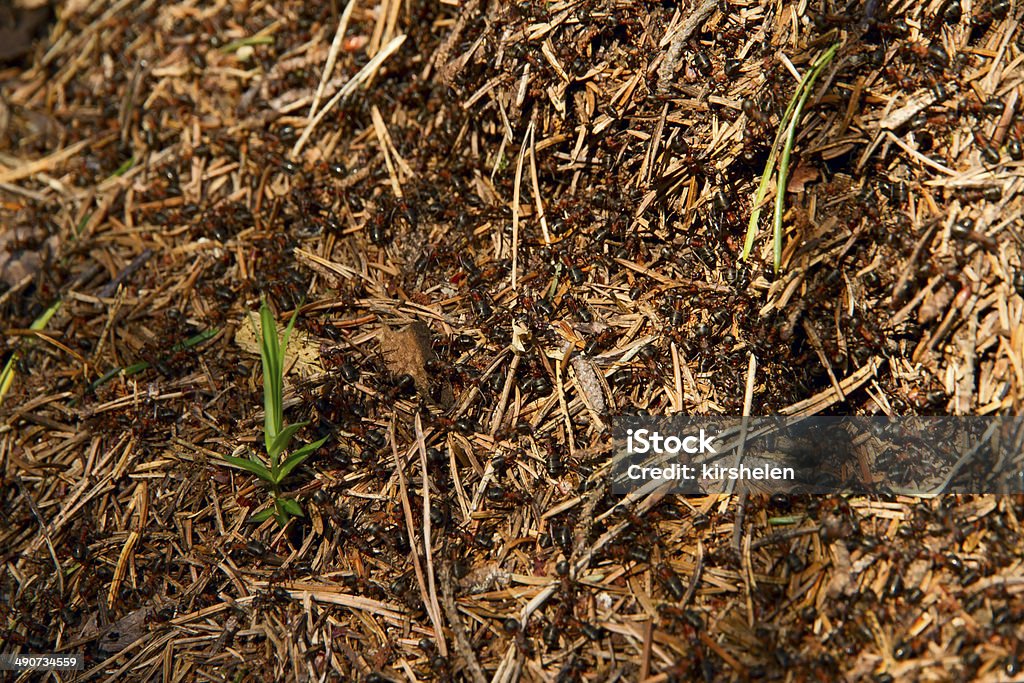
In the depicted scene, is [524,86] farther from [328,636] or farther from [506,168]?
[328,636]

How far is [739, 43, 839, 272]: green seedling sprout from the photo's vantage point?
3.34 m

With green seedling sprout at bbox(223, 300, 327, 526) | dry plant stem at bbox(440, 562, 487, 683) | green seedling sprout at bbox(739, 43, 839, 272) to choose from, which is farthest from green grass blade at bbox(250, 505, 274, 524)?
green seedling sprout at bbox(739, 43, 839, 272)

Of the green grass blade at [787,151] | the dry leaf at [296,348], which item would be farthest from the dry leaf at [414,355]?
the green grass blade at [787,151]

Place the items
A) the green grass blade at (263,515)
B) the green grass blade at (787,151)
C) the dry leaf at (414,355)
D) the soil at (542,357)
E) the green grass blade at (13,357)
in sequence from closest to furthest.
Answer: the soil at (542,357) < the green grass blade at (787,151) < the green grass blade at (263,515) < the dry leaf at (414,355) < the green grass blade at (13,357)

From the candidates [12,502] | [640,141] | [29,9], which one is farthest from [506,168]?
[29,9]

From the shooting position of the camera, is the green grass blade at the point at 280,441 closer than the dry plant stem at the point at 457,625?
No

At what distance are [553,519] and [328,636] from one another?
109 cm

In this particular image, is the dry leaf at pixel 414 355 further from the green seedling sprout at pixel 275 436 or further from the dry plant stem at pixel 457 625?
the dry plant stem at pixel 457 625
